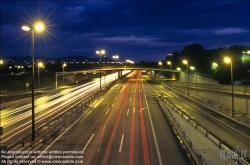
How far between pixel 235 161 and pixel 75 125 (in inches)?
663

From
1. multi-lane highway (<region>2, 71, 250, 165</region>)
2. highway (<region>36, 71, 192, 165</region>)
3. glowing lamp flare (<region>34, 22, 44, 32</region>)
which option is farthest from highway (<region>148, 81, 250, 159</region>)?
glowing lamp flare (<region>34, 22, 44, 32</region>)

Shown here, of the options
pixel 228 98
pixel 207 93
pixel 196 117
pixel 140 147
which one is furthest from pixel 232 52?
pixel 140 147

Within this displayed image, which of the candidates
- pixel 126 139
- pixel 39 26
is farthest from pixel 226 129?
pixel 39 26

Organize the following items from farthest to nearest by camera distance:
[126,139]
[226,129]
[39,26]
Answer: [226,129]
[126,139]
[39,26]

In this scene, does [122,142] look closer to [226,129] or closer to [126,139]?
[126,139]

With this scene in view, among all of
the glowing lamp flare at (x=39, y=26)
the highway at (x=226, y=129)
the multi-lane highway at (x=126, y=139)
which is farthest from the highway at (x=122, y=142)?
the glowing lamp flare at (x=39, y=26)

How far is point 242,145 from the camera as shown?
21.7 m

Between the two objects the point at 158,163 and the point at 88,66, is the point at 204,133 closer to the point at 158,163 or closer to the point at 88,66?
the point at 158,163

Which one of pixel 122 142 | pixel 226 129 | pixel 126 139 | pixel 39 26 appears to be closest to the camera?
pixel 39 26

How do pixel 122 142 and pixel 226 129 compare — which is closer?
pixel 122 142

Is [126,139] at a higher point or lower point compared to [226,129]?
higher

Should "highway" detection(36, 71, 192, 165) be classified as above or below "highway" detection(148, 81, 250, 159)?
above

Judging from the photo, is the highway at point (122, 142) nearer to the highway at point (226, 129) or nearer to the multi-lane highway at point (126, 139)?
the multi-lane highway at point (126, 139)

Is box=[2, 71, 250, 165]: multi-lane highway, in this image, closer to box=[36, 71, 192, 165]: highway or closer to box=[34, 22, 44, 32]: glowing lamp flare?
box=[36, 71, 192, 165]: highway
